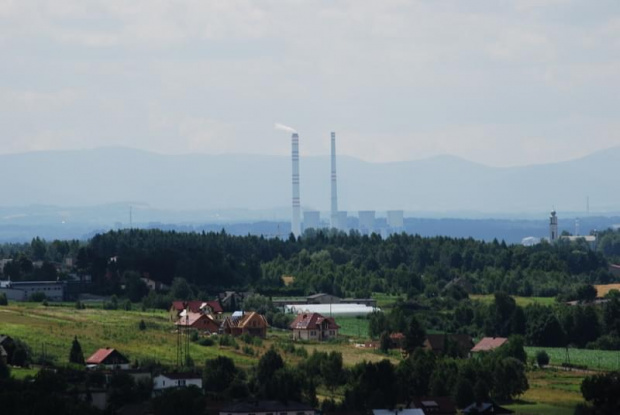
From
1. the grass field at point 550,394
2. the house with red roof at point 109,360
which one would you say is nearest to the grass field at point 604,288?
the grass field at point 550,394

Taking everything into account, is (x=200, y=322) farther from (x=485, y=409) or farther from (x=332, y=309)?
(x=485, y=409)

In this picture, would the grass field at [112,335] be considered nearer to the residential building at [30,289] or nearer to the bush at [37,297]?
the bush at [37,297]

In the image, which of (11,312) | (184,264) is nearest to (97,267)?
(184,264)

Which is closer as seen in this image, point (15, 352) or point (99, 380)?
point (99, 380)

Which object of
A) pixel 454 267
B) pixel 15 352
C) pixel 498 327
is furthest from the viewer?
pixel 454 267

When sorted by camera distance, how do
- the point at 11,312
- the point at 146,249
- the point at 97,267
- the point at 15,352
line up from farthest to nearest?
the point at 146,249, the point at 97,267, the point at 11,312, the point at 15,352

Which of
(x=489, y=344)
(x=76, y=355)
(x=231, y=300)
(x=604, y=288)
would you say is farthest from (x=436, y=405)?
(x=604, y=288)

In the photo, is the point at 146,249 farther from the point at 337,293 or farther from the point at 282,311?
the point at 282,311
